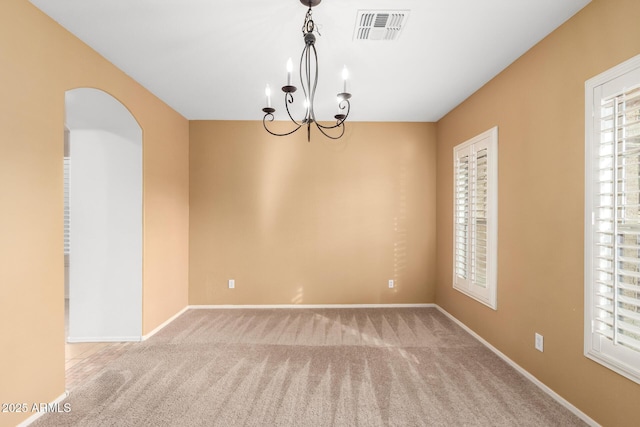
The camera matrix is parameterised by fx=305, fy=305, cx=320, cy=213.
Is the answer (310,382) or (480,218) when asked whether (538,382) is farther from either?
(310,382)

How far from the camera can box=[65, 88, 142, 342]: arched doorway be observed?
10.7 feet

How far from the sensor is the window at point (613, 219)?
5.53 feet

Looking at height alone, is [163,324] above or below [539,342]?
below

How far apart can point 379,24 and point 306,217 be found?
2.71m

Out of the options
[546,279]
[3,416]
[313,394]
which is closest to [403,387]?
[313,394]

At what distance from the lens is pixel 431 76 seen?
2969 mm

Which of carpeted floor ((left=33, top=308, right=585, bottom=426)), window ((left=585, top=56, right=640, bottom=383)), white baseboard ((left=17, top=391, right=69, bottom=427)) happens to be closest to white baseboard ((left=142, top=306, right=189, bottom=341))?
carpeted floor ((left=33, top=308, right=585, bottom=426))

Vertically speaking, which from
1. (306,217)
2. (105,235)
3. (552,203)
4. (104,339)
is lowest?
(104,339)

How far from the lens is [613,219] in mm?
1791

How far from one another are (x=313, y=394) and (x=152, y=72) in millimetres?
3159

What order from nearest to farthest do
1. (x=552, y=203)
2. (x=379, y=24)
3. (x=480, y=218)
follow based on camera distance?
(x=379, y=24) < (x=552, y=203) < (x=480, y=218)

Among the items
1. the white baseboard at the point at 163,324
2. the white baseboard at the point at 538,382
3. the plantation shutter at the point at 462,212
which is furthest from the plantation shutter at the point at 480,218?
the white baseboard at the point at 163,324

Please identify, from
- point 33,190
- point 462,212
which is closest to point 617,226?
point 462,212

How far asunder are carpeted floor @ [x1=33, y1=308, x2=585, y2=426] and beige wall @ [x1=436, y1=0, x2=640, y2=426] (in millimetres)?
273
